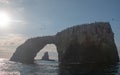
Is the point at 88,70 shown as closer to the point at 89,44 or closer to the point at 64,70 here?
the point at 64,70

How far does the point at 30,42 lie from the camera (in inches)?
6294

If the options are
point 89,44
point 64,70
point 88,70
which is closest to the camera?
point 88,70

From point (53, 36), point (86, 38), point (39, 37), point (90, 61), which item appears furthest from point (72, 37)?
point (39, 37)

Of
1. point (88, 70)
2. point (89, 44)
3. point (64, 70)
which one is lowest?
point (88, 70)

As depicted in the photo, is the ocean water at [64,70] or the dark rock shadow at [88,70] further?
the ocean water at [64,70]

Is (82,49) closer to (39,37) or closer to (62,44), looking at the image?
(62,44)

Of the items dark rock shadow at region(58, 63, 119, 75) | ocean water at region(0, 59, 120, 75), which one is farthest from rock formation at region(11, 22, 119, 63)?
dark rock shadow at region(58, 63, 119, 75)

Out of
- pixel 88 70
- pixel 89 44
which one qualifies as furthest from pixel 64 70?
pixel 89 44

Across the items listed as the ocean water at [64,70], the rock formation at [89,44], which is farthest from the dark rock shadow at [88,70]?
the rock formation at [89,44]

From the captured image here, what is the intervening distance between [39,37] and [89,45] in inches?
1783

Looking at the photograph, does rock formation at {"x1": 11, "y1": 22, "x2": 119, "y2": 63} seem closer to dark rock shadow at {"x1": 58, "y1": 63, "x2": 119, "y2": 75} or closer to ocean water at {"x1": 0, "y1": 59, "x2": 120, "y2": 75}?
ocean water at {"x1": 0, "y1": 59, "x2": 120, "y2": 75}

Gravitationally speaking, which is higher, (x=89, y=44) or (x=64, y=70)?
(x=89, y=44)

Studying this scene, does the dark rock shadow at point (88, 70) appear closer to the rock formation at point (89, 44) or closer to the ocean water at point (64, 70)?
the ocean water at point (64, 70)

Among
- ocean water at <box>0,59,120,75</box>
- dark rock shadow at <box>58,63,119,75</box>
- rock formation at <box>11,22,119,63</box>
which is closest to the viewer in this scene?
dark rock shadow at <box>58,63,119,75</box>
